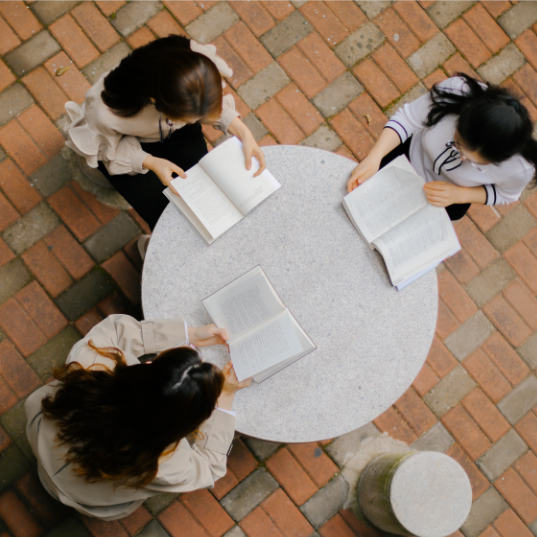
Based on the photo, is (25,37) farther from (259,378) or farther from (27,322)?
(259,378)

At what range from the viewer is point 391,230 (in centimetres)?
184

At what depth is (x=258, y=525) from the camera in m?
2.38

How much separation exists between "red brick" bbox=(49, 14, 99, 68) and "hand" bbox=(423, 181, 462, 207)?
6.88ft

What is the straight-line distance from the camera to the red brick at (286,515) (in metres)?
2.40

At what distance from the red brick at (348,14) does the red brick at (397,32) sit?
115mm

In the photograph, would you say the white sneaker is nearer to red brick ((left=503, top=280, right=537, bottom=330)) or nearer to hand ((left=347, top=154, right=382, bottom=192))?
hand ((left=347, top=154, right=382, bottom=192))

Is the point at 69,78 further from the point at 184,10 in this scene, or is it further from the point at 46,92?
the point at 184,10

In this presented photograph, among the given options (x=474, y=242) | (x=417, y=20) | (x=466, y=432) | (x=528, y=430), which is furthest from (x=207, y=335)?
(x=417, y=20)

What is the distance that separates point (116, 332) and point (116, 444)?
503mm

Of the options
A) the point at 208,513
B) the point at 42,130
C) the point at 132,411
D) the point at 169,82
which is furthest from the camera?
the point at 42,130

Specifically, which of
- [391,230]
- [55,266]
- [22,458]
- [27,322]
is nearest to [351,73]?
[391,230]

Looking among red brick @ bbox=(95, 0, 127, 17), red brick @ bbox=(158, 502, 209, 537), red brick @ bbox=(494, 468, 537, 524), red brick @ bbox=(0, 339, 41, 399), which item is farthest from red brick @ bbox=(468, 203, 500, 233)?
red brick @ bbox=(0, 339, 41, 399)

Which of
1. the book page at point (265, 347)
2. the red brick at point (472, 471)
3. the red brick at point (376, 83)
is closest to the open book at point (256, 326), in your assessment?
the book page at point (265, 347)

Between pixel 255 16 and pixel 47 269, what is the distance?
1.99 m
